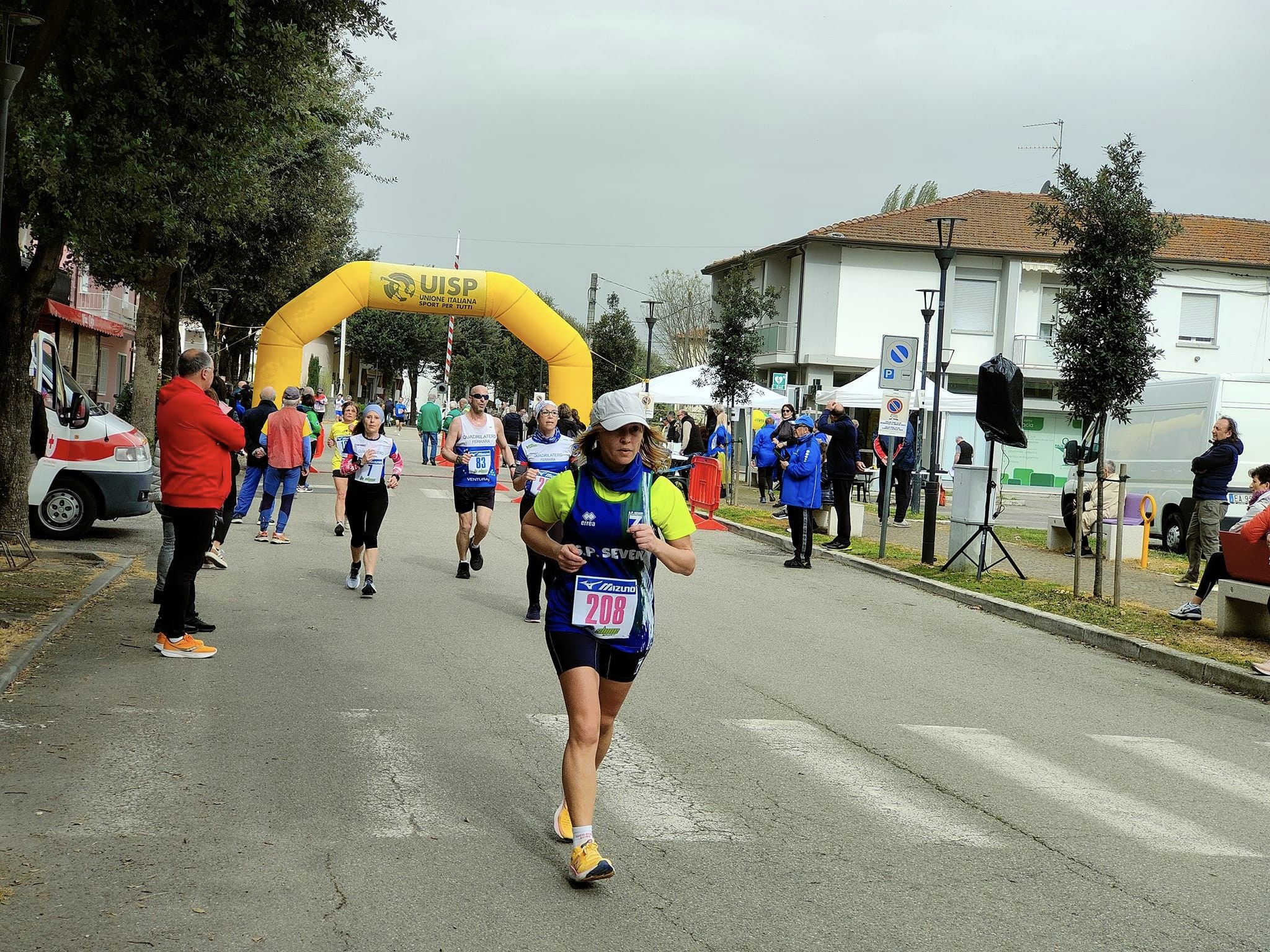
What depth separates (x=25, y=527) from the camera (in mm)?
12719

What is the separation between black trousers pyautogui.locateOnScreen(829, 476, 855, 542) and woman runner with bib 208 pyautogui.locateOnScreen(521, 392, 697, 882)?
13.8m

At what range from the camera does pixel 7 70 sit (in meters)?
9.07

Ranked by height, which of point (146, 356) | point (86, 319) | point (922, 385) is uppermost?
point (86, 319)

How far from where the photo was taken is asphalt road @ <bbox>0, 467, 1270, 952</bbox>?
4.40 metres

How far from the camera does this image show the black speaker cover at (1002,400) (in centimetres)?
1550

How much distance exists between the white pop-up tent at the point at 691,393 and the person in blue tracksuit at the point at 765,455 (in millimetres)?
2943

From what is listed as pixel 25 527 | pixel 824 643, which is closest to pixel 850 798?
pixel 824 643

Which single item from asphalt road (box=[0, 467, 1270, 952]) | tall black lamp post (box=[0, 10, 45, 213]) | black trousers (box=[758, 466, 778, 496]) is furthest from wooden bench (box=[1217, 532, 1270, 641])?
black trousers (box=[758, 466, 778, 496])

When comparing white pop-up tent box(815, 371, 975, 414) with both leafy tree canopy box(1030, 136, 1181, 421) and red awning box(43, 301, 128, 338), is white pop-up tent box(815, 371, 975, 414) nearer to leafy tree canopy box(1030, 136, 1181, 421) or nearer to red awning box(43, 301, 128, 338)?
leafy tree canopy box(1030, 136, 1181, 421)

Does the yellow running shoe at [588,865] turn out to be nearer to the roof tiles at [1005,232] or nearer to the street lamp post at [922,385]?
the street lamp post at [922,385]

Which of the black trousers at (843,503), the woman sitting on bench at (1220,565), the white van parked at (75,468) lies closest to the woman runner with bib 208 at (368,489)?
the white van parked at (75,468)

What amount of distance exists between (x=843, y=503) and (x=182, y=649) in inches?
462

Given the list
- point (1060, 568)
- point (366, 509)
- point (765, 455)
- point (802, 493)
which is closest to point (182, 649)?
point (366, 509)

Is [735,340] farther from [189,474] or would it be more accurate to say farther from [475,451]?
[189,474]
